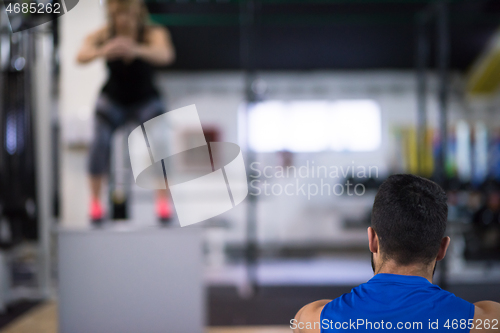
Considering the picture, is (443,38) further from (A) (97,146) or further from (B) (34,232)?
(B) (34,232)

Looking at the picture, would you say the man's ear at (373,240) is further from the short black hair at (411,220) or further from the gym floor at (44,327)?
the gym floor at (44,327)

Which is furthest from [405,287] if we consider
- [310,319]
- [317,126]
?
[317,126]

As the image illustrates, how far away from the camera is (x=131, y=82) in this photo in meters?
1.95

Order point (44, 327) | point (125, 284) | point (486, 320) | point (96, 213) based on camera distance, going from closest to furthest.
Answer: point (486, 320), point (125, 284), point (96, 213), point (44, 327)

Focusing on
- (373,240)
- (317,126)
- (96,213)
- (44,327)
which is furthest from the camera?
(317,126)

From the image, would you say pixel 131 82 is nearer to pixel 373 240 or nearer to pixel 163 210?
pixel 163 210

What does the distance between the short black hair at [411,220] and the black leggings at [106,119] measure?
1.54 metres

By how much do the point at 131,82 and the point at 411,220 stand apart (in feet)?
5.42

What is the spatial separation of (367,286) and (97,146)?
5.41 feet

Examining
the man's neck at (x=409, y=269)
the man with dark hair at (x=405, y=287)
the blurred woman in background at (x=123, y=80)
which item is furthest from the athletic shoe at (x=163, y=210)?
the man's neck at (x=409, y=269)

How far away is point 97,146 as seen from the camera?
195 centimetres

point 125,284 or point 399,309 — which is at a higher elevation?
point 399,309

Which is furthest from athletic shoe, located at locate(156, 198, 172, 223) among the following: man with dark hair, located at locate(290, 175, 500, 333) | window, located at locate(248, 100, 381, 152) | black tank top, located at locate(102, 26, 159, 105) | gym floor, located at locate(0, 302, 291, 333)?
window, located at locate(248, 100, 381, 152)

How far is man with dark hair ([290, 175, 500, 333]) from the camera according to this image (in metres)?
0.65
